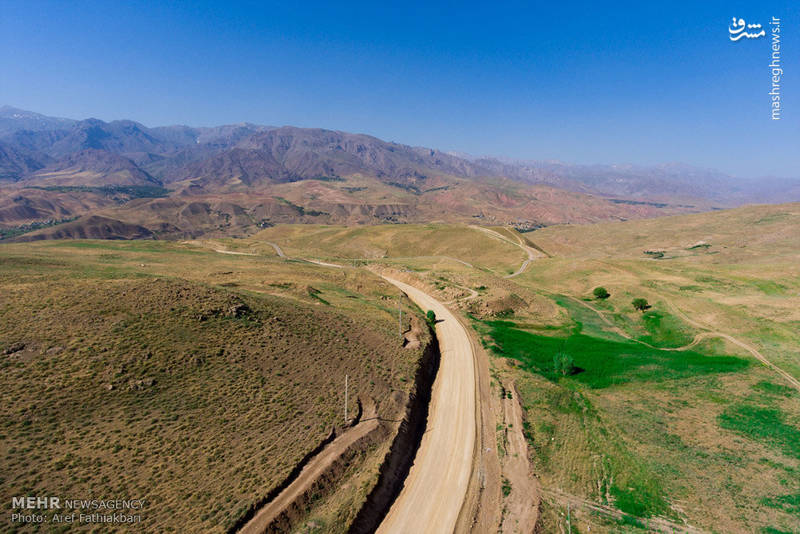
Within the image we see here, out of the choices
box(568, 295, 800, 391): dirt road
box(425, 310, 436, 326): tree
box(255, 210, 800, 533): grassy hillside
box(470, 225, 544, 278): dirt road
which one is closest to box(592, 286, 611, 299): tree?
box(255, 210, 800, 533): grassy hillside

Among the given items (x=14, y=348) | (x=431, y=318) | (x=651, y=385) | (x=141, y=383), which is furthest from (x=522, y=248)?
(x=14, y=348)

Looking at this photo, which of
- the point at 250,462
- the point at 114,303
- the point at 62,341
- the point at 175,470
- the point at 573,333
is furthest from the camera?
the point at 573,333

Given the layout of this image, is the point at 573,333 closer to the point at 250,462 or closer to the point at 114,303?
the point at 250,462

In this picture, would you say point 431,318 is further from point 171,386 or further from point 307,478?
point 171,386

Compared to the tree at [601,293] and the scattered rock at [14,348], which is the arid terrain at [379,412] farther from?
the tree at [601,293]

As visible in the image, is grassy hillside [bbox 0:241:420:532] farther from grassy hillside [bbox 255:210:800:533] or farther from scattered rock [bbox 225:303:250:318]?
grassy hillside [bbox 255:210:800:533]

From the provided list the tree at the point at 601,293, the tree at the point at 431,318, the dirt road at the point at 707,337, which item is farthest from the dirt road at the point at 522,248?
the tree at the point at 431,318

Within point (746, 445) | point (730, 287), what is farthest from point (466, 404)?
point (730, 287)

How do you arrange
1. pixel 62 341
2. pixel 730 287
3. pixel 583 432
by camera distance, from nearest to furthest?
pixel 62 341 → pixel 583 432 → pixel 730 287
